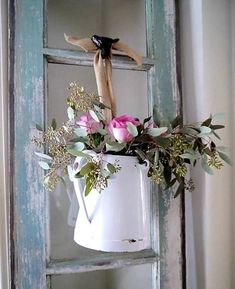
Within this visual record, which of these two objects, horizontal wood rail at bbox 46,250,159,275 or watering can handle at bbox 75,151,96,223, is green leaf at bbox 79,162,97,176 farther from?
horizontal wood rail at bbox 46,250,159,275

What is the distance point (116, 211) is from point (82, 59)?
47 centimetres

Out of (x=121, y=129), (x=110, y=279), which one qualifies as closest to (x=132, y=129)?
(x=121, y=129)

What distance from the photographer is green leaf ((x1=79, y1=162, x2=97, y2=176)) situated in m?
0.74

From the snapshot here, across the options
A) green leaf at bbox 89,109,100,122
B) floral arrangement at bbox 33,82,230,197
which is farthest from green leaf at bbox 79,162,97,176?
green leaf at bbox 89,109,100,122

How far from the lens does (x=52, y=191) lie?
878 millimetres

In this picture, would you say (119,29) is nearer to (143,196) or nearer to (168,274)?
(143,196)

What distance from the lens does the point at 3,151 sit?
2.83 feet

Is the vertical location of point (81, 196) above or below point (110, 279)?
above

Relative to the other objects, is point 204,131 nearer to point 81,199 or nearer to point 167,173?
point 167,173

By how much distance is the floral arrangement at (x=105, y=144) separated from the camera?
75 cm

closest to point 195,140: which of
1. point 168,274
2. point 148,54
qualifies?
point 148,54

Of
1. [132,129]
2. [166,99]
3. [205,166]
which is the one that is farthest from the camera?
[166,99]

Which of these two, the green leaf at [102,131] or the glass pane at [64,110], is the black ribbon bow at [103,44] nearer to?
the glass pane at [64,110]

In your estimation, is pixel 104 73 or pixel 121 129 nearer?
pixel 121 129
